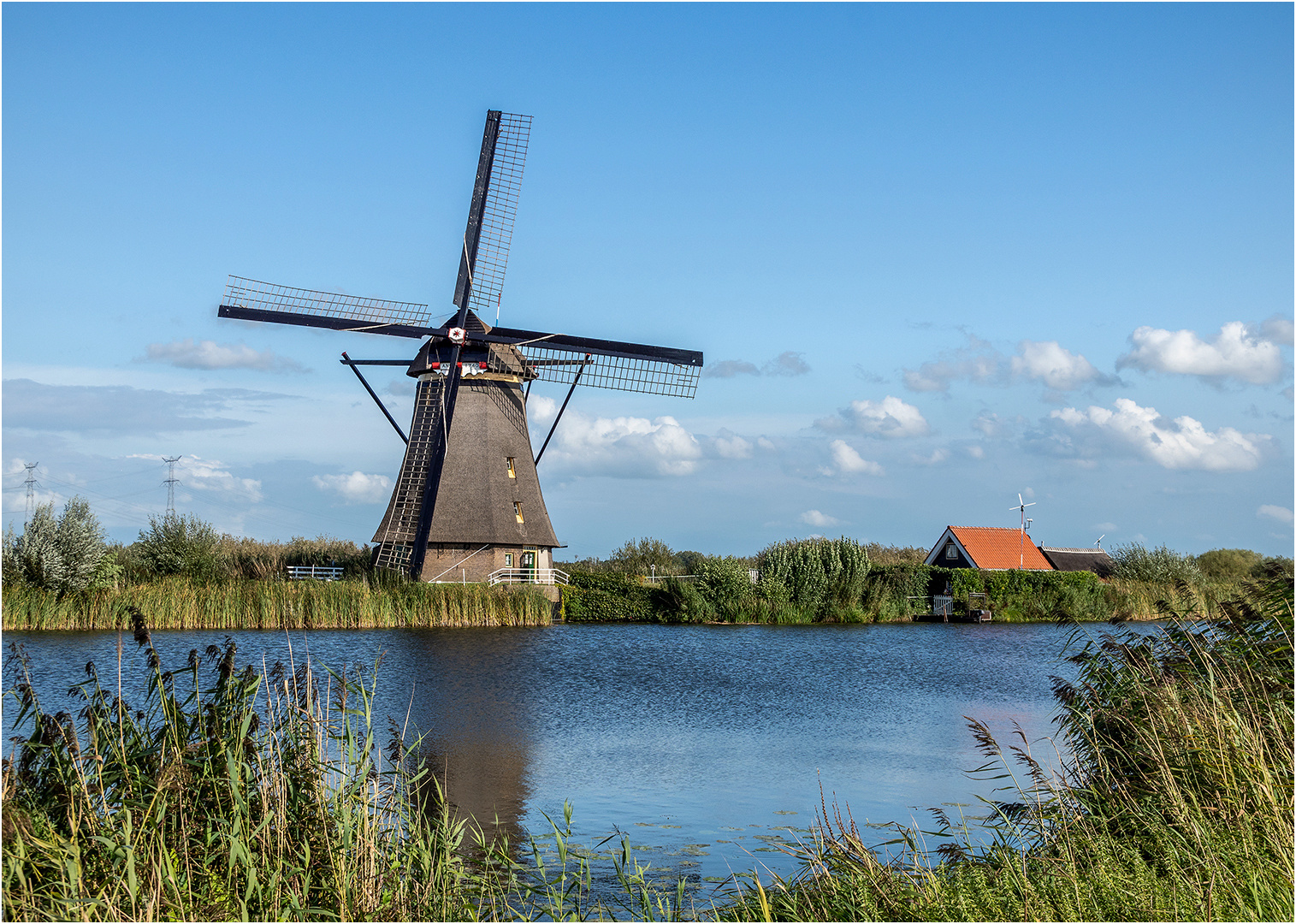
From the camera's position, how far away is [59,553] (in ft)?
70.8

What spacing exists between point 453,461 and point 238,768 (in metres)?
21.2

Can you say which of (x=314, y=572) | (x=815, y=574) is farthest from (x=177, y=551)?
(x=815, y=574)

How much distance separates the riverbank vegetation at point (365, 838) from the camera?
13.0 ft

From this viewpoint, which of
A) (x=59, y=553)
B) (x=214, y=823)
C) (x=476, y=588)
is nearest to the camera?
(x=214, y=823)

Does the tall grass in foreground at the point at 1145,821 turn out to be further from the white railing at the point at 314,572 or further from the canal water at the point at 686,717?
the white railing at the point at 314,572

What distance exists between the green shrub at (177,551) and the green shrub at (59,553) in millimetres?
2571

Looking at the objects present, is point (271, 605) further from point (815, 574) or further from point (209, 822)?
point (209, 822)

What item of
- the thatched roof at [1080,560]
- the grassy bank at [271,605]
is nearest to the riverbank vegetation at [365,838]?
the grassy bank at [271,605]

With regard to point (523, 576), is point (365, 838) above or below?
below

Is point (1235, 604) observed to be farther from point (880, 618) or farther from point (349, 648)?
point (880, 618)

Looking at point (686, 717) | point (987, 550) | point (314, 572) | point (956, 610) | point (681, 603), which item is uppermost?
point (987, 550)

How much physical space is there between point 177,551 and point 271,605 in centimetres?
469

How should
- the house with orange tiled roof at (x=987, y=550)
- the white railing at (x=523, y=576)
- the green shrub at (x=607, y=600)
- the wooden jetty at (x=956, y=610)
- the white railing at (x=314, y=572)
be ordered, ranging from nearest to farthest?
the white railing at (x=523, y=576)
the white railing at (x=314, y=572)
the green shrub at (x=607, y=600)
the wooden jetty at (x=956, y=610)
the house with orange tiled roof at (x=987, y=550)

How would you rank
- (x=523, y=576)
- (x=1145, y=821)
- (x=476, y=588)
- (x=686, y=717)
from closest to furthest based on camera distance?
(x=1145, y=821) → (x=686, y=717) → (x=476, y=588) → (x=523, y=576)
